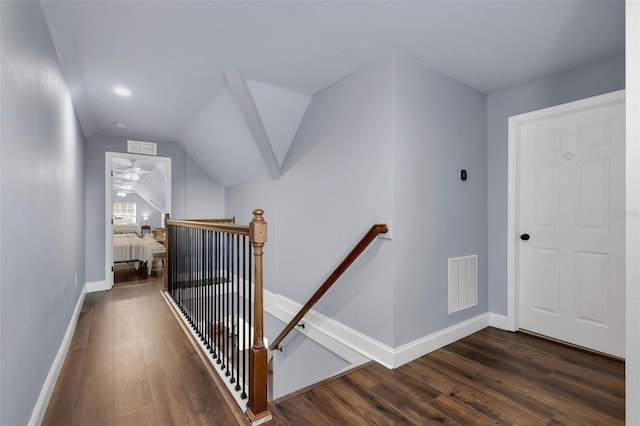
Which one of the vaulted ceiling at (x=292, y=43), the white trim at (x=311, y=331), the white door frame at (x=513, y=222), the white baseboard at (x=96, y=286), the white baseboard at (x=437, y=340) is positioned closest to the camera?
the vaulted ceiling at (x=292, y=43)

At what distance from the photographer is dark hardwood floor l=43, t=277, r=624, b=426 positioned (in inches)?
65.5

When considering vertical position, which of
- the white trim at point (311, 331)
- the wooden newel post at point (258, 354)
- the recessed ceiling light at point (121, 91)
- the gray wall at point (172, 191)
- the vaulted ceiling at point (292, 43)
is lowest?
the white trim at point (311, 331)

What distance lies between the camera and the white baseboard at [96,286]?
4500mm

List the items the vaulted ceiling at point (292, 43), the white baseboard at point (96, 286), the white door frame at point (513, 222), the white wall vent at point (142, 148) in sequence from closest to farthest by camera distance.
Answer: the vaulted ceiling at point (292, 43) → the white door frame at point (513, 222) → the white baseboard at point (96, 286) → the white wall vent at point (142, 148)

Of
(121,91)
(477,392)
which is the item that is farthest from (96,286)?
(477,392)

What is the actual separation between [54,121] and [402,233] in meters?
2.64

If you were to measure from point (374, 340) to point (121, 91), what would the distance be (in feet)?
11.1

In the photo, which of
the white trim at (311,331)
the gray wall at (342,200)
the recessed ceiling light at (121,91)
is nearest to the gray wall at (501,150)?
the gray wall at (342,200)

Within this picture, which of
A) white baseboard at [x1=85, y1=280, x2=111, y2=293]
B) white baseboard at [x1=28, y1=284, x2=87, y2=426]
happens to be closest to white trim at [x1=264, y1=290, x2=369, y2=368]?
white baseboard at [x1=28, y1=284, x2=87, y2=426]

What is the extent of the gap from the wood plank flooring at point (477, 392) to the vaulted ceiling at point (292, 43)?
2.24 meters

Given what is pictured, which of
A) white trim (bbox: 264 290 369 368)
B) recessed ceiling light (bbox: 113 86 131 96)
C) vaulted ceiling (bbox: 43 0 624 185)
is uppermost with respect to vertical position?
recessed ceiling light (bbox: 113 86 131 96)

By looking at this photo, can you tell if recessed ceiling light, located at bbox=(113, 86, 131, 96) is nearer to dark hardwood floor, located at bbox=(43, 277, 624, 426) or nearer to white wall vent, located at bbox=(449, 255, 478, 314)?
dark hardwood floor, located at bbox=(43, 277, 624, 426)

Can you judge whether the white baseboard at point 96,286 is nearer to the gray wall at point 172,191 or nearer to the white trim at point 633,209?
the gray wall at point 172,191

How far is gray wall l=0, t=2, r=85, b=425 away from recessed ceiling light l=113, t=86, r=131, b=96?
637 millimetres
